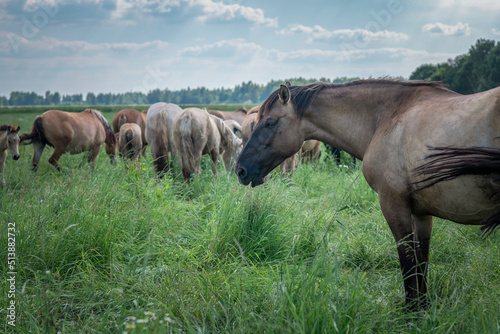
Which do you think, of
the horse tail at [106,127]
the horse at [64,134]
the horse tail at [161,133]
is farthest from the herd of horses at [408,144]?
the horse tail at [106,127]

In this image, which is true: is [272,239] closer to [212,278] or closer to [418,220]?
[212,278]

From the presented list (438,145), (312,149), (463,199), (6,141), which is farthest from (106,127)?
(463,199)

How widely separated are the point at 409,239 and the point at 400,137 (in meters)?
0.74

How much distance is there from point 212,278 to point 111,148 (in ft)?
29.5

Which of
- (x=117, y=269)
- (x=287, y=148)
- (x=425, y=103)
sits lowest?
(x=117, y=269)

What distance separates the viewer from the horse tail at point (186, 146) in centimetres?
695

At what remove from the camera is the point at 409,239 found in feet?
8.58

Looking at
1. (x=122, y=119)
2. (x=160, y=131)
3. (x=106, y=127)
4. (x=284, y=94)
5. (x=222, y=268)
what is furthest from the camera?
(x=122, y=119)

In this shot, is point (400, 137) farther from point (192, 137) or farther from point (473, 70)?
point (473, 70)

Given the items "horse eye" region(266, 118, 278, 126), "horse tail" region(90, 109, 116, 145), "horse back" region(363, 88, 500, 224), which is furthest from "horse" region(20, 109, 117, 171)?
"horse back" region(363, 88, 500, 224)

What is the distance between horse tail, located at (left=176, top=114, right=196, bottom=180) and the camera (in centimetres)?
695

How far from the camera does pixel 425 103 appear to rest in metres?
2.48

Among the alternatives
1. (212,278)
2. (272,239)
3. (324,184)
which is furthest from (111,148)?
(212,278)

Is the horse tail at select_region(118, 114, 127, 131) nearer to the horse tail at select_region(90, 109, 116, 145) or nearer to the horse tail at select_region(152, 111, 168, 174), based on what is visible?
the horse tail at select_region(90, 109, 116, 145)
